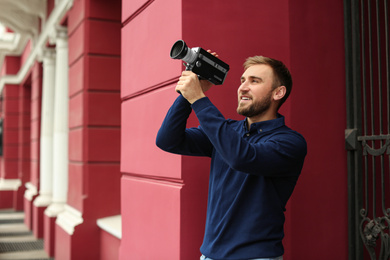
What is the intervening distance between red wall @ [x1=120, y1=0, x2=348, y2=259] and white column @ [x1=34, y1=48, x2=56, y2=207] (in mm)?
4481

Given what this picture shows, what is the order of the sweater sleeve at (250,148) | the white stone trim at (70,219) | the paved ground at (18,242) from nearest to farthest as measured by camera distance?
the sweater sleeve at (250,148), the white stone trim at (70,219), the paved ground at (18,242)

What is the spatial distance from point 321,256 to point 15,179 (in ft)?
31.3

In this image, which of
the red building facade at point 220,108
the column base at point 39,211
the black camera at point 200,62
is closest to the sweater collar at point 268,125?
the black camera at point 200,62

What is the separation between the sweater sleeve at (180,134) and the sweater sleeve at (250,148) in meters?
0.17

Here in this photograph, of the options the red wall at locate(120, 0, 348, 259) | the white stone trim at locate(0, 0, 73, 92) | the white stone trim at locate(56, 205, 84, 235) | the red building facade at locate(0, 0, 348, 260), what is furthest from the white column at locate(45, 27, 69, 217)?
the red wall at locate(120, 0, 348, 259)

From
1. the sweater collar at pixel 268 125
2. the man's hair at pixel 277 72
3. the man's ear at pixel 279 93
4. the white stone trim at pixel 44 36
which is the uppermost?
the white stone trim at pixel 44 36

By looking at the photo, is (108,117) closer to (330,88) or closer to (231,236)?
(330,88)

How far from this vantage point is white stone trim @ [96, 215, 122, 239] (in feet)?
11.7

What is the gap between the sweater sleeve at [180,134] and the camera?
163cm

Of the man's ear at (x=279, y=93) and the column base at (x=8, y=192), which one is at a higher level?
the man's ear at (x=279, y=93)

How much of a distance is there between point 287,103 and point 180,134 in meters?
0.82

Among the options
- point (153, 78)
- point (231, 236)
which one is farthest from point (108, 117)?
point (231, 236)

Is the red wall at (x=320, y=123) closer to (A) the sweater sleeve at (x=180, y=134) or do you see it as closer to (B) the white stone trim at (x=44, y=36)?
(A) the sweater sleeve at (x=180, y=134)

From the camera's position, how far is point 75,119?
458 cm
